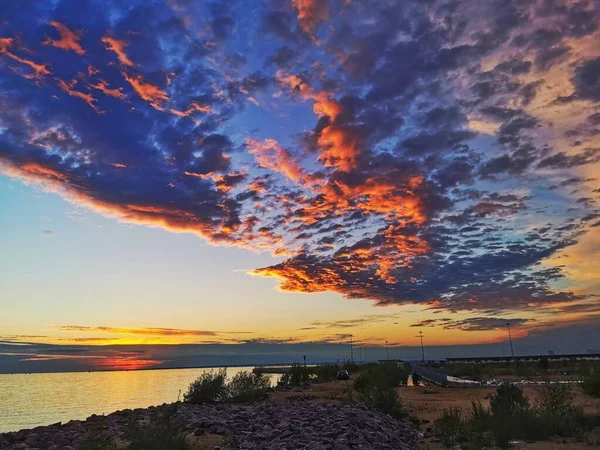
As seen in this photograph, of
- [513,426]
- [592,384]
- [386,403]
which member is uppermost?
[592,384]

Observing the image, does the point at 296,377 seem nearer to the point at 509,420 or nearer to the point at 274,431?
the point at 509,420

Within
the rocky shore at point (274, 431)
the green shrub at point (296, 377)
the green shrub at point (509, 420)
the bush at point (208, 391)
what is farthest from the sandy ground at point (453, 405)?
the green shrub at point (296, 377)

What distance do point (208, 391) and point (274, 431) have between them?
661 inches

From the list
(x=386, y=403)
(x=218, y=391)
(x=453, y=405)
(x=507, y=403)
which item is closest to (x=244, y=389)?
(x=218, y=391)

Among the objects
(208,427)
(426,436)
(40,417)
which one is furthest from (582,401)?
(40,417)

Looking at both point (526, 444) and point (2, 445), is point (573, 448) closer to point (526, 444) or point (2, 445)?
point (526, 444)

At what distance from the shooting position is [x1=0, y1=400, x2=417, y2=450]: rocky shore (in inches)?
518

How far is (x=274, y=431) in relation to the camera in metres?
14.8

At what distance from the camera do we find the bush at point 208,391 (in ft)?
98.0

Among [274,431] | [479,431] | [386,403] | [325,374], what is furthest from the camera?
[325,374]

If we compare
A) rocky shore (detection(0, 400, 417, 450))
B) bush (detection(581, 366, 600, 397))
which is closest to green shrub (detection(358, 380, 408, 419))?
rocky shore (detection(0, 400, 417, 450))

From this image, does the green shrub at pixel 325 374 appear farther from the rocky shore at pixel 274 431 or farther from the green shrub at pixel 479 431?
the green shrub at pixel 479 431

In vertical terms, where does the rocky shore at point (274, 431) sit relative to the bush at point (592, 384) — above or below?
below

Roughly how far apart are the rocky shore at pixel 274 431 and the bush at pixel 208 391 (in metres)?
8.11
